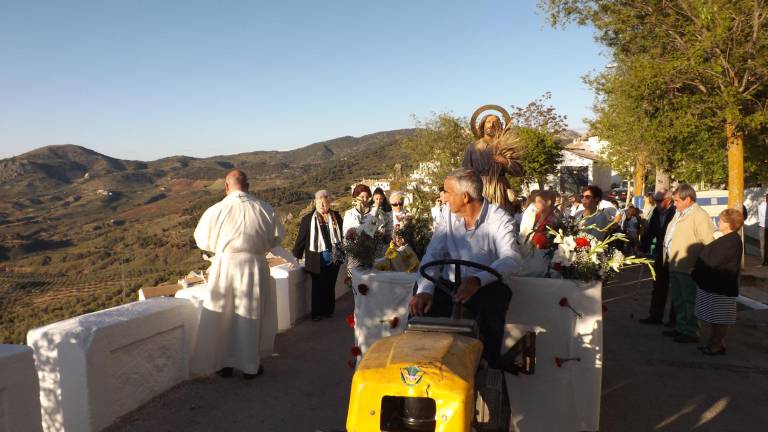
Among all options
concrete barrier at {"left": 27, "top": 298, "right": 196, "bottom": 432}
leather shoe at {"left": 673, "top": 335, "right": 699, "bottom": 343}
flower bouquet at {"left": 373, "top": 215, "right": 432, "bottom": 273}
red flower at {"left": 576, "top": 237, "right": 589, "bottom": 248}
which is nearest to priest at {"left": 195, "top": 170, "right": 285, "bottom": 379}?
concrete barrier at {"left": 27, "top": 298, "right": 196, "bottom": 432}

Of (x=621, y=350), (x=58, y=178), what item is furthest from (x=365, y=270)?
(x=58, y=178)

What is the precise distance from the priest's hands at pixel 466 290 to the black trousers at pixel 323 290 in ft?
18.2

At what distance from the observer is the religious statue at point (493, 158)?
6.23m

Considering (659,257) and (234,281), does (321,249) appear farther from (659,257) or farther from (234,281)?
(659,257)

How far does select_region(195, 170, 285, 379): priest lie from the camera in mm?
6254

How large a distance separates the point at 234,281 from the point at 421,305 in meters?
3.03

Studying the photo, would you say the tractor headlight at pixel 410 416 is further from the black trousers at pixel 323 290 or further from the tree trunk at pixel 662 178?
the tree trunk at pixel 662 178

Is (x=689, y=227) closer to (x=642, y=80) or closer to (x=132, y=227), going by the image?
(x=642, y=80)

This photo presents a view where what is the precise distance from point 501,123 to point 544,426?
3308 millimetres

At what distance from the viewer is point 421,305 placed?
13.0 ft

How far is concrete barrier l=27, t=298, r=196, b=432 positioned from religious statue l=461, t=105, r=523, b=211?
344 centimetres

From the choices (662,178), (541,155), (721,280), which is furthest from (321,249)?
(541,155)

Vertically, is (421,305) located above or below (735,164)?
below

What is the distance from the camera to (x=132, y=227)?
94.8 m
